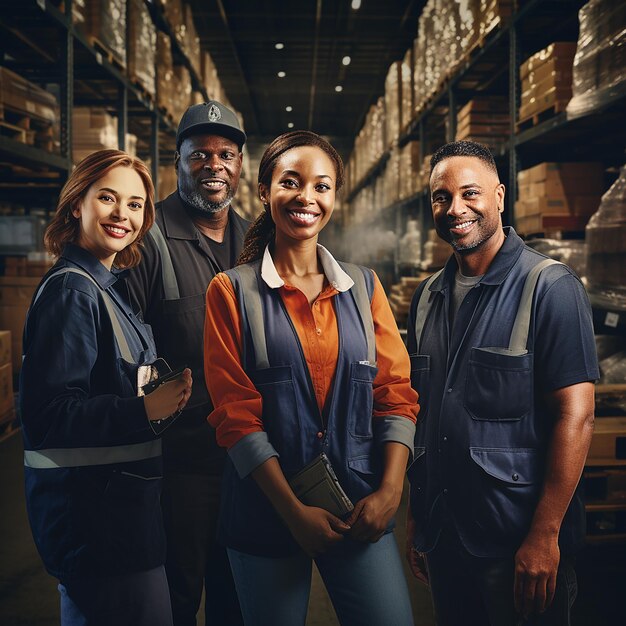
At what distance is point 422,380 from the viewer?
2049mm

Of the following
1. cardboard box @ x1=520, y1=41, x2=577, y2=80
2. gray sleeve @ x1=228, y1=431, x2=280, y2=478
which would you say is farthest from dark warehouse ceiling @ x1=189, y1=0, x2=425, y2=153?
gray sleeve @ x1=228, y1=431, x2=280, y2=478

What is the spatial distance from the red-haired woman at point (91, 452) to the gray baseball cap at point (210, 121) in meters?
0.95

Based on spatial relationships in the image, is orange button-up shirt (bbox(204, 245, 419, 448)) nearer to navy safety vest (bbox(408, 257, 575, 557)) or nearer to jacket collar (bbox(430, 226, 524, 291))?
navy safety vest (bbox(408, 257, 575, 557))

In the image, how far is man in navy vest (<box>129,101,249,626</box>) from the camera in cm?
232

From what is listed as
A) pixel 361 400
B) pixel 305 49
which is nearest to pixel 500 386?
pixel 361 400

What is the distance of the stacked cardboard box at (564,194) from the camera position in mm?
4863

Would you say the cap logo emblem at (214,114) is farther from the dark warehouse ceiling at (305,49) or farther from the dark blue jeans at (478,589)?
the dark warehouse ceiling at (305,49)

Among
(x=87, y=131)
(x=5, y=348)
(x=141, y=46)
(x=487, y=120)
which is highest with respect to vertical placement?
(x=141, y=46)

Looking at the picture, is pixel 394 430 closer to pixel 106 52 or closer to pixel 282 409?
pixel 282 409

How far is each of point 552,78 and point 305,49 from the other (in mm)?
9508

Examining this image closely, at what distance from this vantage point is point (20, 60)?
670 cm

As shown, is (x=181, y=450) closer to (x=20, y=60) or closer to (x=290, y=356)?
(x=290, y=356)

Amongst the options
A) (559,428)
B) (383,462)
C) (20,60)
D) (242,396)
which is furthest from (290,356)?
(20,60)

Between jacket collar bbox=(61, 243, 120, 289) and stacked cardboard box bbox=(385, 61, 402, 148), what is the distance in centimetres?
893
